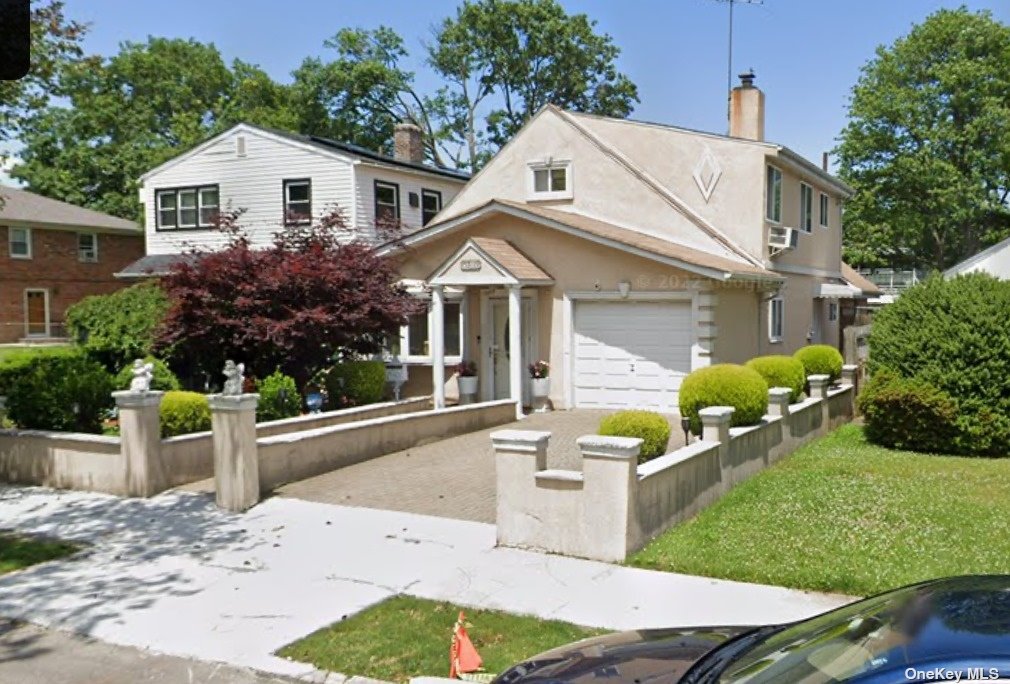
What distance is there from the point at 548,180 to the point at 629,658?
1782 centimetres

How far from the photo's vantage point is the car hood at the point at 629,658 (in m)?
3.71

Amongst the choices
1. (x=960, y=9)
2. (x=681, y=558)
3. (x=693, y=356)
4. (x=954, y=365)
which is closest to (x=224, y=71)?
(x=960, y=9)

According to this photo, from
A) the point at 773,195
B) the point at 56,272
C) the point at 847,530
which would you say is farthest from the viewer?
the point at 56,272

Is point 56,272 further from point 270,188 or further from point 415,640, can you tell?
point 415,640

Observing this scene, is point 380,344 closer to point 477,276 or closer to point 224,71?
point 477,276

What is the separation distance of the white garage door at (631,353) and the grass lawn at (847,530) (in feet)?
18.7

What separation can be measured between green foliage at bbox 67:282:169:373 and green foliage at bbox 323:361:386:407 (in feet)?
11.5

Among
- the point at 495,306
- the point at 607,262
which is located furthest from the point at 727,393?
the point at 495,306

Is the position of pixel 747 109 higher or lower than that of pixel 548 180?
higher

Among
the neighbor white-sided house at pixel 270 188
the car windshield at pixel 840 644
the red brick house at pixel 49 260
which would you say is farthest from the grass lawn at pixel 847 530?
the red brick house at pixel 49 260

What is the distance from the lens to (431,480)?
1172 centimetres

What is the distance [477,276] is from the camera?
17766 mm

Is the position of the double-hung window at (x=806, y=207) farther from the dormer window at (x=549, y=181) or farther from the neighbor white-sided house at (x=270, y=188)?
the neighbor white-sided house at (x=270, y=188)

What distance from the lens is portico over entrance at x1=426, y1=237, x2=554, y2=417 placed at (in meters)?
17.7
